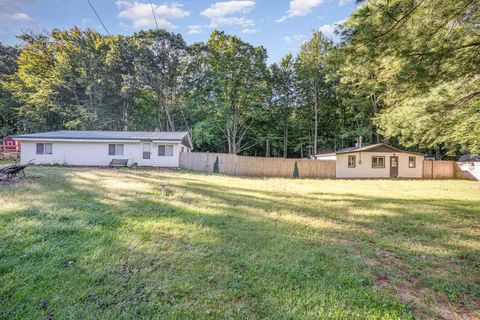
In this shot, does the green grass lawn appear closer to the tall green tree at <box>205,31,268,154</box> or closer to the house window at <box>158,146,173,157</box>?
the house window at <box>158,146,173,157</box>

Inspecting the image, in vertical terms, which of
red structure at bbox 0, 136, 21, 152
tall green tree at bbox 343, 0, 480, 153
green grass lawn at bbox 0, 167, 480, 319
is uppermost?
tall green tree at bbox 343, 0, 480, 153

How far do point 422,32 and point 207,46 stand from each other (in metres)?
26.8

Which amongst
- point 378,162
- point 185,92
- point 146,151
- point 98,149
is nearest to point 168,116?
point 185,92

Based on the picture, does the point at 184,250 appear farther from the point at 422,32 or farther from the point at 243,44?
the point at 243,44

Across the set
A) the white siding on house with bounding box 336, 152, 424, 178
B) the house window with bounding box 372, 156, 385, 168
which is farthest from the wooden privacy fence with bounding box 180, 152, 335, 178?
the house window with bounding box 372, 156, 385, 168

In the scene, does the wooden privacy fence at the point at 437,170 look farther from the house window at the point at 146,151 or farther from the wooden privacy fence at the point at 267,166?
the house window at the point at 146,151

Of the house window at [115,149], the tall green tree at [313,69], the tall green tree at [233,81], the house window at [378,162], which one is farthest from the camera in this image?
the tall green tree at [233,81]

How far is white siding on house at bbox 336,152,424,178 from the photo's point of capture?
19203mm

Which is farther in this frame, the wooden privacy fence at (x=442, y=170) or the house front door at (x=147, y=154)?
the wooden privacy fence at (x=442, y=170)

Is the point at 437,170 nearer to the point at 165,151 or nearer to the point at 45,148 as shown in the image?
the point at 165,151

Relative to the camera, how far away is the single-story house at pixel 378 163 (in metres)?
19.2

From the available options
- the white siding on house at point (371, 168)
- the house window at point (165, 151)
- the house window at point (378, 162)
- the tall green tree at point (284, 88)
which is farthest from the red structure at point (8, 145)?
the house window at point (378, 162)

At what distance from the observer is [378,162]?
1981cm

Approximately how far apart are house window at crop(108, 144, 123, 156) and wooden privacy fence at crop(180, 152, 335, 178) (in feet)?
22.4
